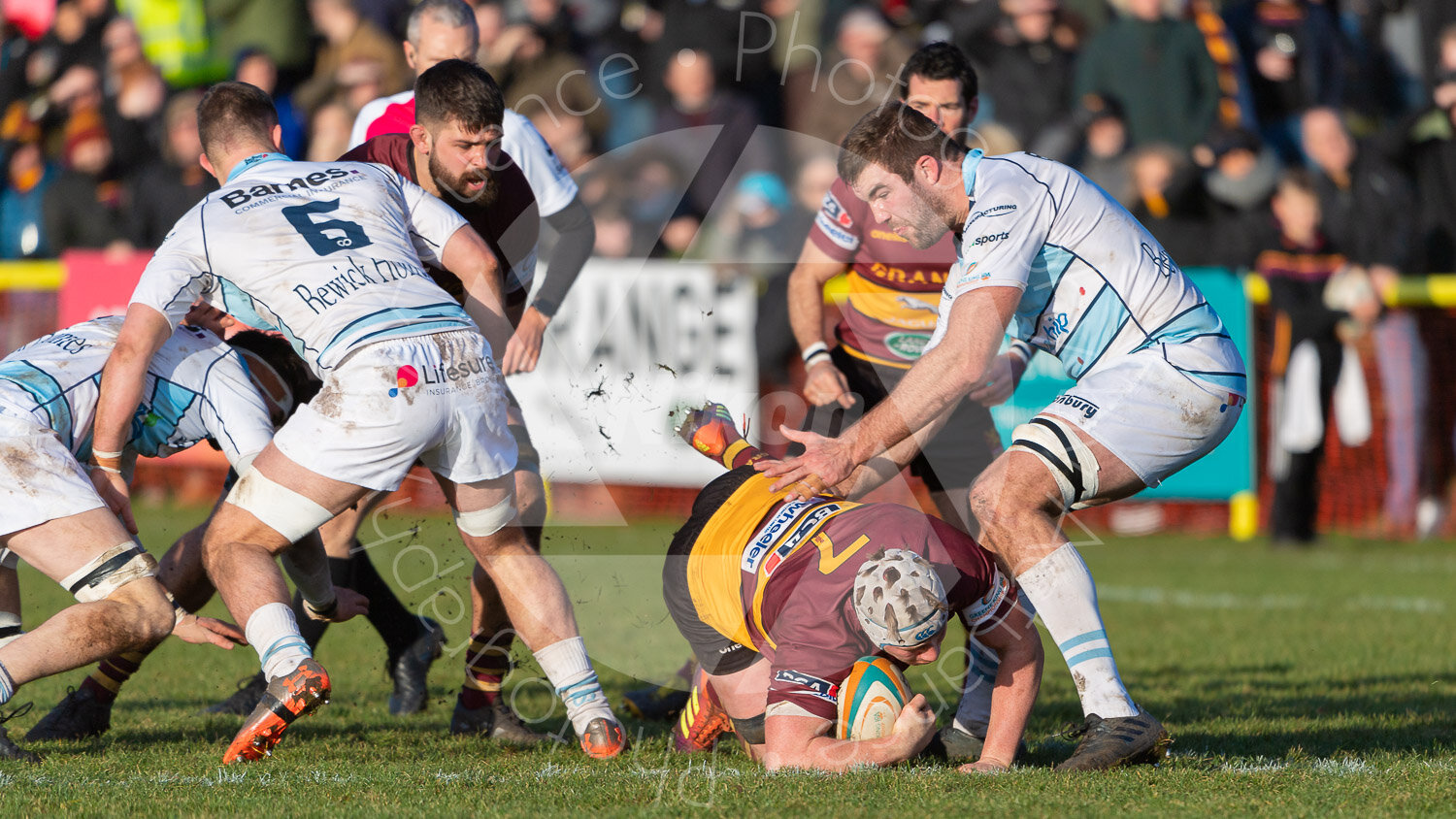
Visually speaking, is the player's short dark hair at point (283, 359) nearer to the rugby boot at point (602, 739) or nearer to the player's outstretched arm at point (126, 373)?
the player's outstretched arm at point (126, 373)

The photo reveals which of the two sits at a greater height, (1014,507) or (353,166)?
(353,166)

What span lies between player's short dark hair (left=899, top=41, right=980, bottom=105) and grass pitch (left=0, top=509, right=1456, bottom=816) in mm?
2650

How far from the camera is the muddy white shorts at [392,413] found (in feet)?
16.1

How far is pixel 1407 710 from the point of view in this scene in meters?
6.21

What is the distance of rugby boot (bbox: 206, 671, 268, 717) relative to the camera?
6.25 m

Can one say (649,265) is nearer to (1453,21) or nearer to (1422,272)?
(1422,272)

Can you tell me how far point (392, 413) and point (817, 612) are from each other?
1508 millimetres

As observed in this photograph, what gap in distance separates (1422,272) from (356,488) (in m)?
10.7

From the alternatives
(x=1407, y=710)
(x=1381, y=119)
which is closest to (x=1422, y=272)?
(x=1381, y=119)

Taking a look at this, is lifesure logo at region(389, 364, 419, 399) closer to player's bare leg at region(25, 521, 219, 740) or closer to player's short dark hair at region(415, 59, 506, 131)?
player's short dark hair at region(415, 59, 506, 131)

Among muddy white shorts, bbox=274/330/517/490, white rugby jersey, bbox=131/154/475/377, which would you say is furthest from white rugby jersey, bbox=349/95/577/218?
muddy white shorts, bbox=274/330/517/490

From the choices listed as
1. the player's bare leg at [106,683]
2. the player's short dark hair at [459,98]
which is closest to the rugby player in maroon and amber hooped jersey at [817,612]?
the player's short dark hair at [459,98]

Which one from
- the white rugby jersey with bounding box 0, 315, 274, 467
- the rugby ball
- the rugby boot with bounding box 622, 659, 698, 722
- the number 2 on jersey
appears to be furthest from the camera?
the rugby boot with bounding box 622, 659, 698, 722

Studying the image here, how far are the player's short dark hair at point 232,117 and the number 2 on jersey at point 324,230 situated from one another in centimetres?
54
